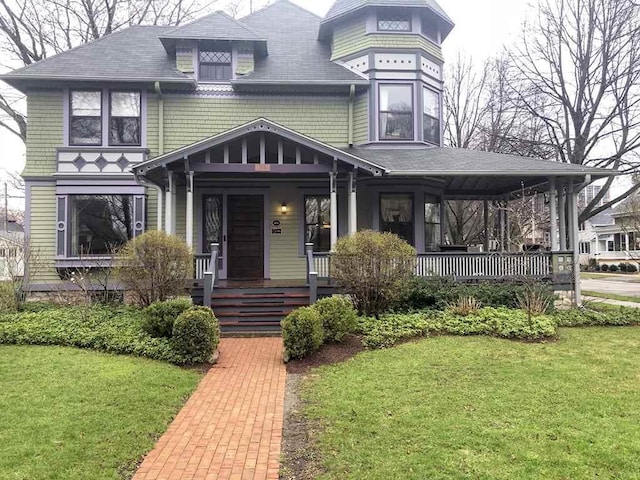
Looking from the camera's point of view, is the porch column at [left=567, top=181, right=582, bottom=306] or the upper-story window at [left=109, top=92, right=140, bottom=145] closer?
the porch column at [left=567, top=181, right=582, bottom=306]

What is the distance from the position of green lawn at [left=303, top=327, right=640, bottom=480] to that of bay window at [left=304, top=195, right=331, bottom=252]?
5.89 m

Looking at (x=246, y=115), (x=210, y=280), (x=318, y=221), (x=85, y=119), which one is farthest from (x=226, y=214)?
(x=85, y=119)

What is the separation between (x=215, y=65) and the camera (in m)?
13.6

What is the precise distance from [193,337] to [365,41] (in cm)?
1062

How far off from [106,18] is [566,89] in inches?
808

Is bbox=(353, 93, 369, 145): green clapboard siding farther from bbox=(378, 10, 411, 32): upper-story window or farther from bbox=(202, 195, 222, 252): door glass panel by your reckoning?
Result: bbox=(202, 195, 222, 252): door glass panel

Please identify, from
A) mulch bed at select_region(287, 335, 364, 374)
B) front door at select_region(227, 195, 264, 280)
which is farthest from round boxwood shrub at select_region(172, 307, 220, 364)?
front door at select_region(227, 195, 264, 280)

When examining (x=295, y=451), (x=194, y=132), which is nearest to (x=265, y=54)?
(x=194, y=132)

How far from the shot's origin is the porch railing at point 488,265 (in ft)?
37.2

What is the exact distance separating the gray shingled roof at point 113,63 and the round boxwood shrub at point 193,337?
26.4 ft

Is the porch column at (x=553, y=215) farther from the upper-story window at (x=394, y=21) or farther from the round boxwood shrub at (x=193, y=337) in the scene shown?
the round boxwood shrub at (x=193, y=337)

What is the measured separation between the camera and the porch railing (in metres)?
11.4

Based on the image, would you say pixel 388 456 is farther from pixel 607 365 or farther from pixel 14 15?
pixel 14 15

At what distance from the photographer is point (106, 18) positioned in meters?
21.6
